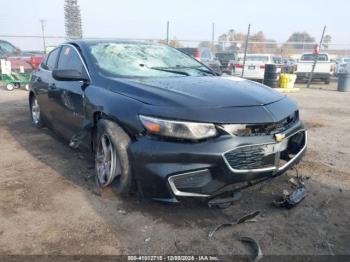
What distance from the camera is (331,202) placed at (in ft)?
11.3

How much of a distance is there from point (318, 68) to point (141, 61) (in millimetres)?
15023

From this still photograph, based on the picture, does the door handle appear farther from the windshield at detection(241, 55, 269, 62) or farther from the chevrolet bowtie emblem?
the windshield at detection(241, 55, 269, 62)

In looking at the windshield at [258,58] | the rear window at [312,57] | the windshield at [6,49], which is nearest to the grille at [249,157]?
the windshield at [258,58]

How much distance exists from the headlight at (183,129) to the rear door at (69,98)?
138 cm

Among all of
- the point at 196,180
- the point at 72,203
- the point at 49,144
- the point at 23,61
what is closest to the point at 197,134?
the point at 196,180

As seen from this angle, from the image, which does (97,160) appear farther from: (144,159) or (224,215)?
(224,215)

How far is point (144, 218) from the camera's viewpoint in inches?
121

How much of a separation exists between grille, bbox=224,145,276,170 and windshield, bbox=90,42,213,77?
1473 mm

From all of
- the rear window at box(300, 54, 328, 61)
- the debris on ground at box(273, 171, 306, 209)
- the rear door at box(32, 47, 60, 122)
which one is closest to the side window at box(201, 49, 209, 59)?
the rear window at box(300, 54, 328, 61)

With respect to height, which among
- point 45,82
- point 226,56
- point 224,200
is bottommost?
point 226,56

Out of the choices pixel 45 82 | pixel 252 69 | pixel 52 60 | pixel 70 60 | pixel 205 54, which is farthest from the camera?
pixel 205 54

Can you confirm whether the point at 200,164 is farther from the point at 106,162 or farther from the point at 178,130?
the point at 106,162

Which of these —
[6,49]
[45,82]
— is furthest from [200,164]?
[6,49]

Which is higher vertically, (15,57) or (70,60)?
(70,60)
